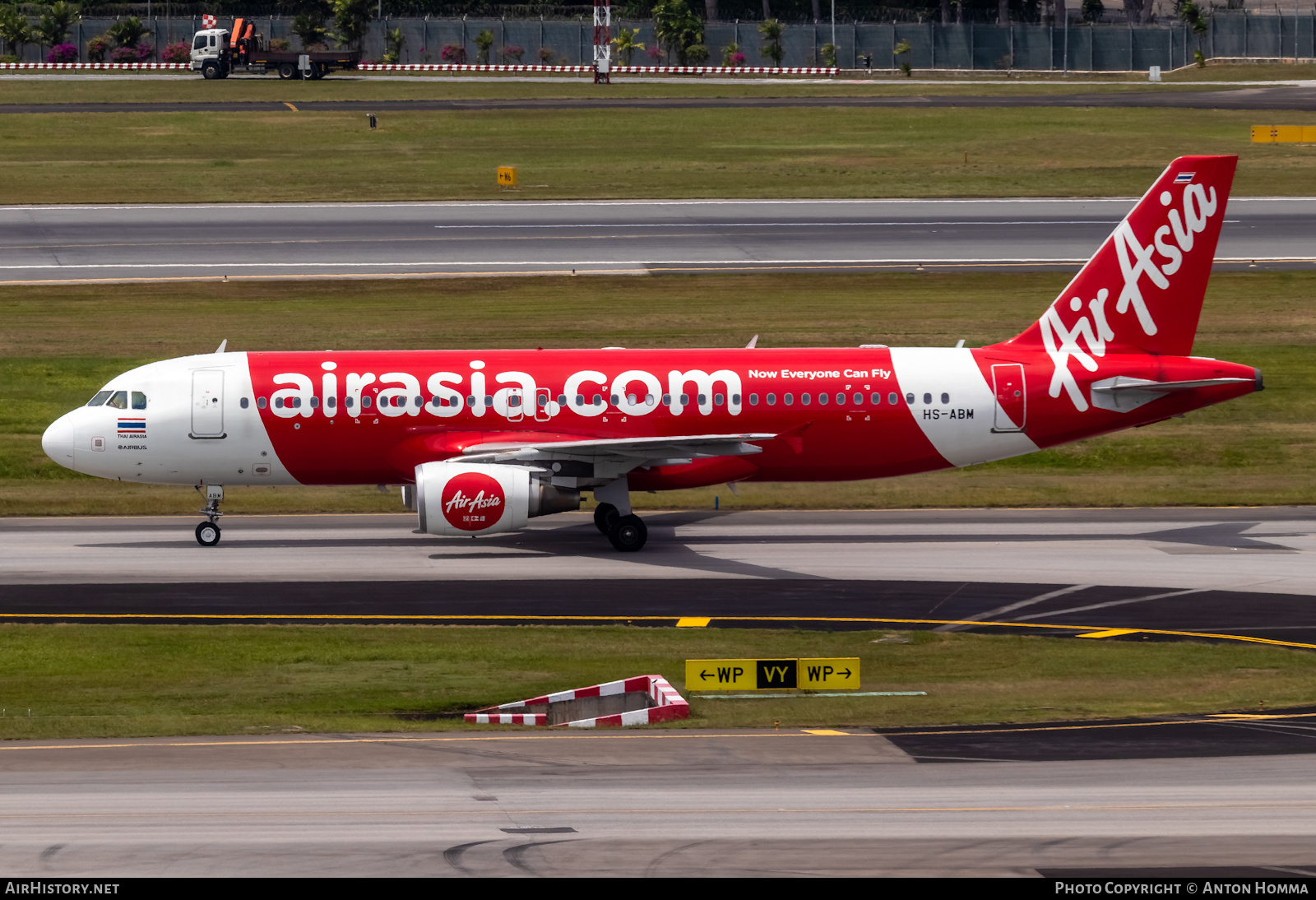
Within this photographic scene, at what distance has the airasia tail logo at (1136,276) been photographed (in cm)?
3900

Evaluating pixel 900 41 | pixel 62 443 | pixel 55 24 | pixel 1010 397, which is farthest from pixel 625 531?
pixel 55 24

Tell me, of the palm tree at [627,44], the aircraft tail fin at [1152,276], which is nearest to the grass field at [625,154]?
the palm tree at [627,44]

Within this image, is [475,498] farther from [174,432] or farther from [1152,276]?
[1152,276]

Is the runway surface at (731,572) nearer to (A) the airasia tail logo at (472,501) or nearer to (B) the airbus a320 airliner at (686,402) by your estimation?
(A) the airasia tail logo at (472,501)

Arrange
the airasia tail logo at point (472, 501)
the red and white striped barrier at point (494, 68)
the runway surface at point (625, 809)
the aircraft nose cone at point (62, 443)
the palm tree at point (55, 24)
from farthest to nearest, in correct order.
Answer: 1. the palm tree at point (55, 24)
2. the red and white striped barrier at point (494, 68)
3. the aircraft nose cone at point (62, 443)
4. the airasia tail logo at point (472, 501)
5. the runway surface at point (625, 809)

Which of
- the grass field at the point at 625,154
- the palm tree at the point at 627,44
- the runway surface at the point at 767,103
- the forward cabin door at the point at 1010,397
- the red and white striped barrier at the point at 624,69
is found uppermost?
the palm tree at the point at 627,44

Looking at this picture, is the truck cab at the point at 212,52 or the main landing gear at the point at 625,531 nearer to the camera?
the main landing gear at the point at 625,531

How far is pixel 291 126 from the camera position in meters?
108

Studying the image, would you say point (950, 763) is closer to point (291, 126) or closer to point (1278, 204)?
point (1278, 204)

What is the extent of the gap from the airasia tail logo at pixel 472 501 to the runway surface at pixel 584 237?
32.9m

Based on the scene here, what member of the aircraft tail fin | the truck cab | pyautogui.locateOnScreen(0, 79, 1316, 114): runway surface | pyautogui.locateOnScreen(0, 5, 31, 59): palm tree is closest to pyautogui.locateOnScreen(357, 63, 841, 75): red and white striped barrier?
the truck cab

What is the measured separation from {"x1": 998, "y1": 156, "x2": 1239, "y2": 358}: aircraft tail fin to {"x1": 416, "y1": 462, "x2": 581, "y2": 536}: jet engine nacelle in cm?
1302

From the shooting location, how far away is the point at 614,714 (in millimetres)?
26297

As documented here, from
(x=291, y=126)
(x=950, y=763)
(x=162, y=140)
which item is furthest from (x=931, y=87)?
(x=950, y=763)
